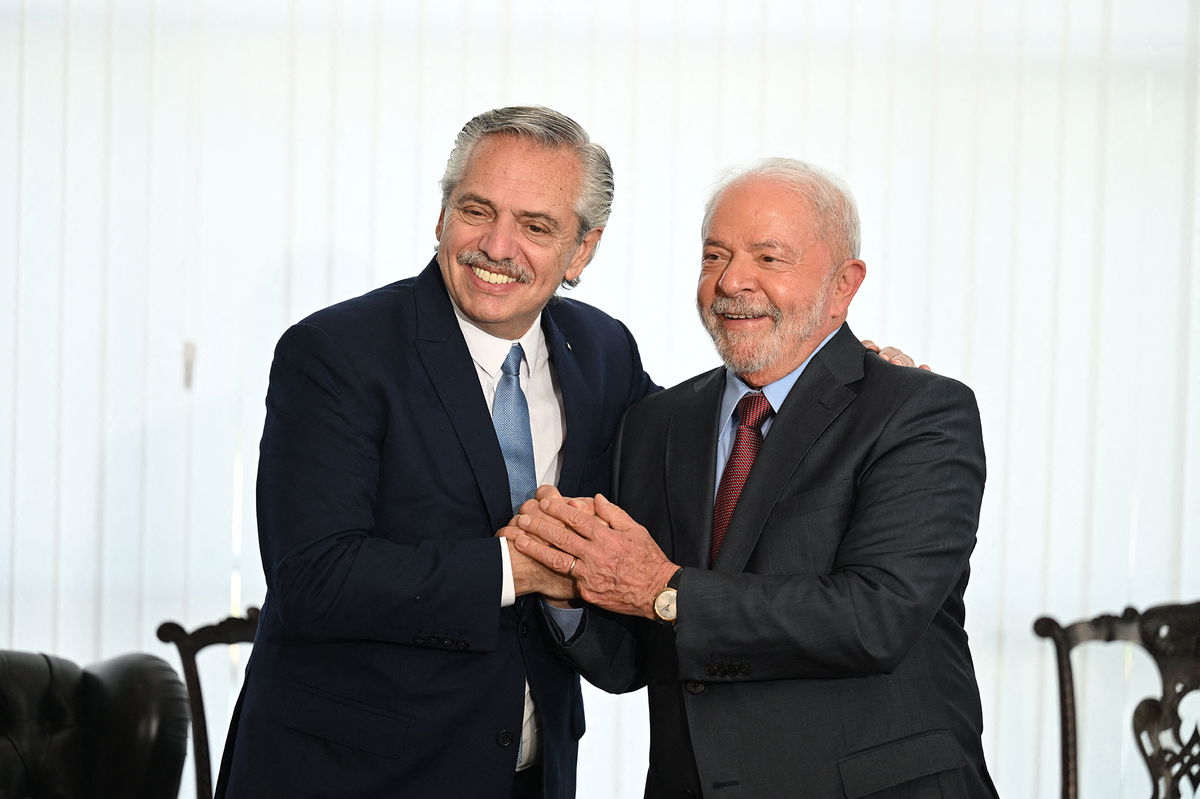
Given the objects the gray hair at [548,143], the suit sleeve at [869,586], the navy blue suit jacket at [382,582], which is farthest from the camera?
the gray hair at [548,143]

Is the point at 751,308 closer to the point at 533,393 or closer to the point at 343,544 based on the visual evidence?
the point at 533,393

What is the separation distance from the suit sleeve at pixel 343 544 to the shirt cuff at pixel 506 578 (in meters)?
0.01

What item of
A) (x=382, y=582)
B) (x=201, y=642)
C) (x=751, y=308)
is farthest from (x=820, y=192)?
(x=201, y=642)

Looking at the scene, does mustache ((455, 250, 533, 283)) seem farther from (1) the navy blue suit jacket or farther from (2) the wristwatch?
(2) the wristwatch

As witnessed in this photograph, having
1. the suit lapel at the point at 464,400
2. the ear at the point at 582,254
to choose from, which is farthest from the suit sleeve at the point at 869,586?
the ear at the point at 582,254

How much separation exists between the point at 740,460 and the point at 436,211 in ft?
7.34

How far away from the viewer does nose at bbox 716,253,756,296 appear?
80.7 inches

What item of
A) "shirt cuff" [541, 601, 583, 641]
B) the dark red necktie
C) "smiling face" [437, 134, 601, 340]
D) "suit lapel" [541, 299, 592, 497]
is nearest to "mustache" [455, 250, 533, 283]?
"smiling face" [437, 134, 601, 340]

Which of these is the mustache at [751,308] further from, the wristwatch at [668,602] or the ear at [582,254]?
the wristwatch at [668,602]

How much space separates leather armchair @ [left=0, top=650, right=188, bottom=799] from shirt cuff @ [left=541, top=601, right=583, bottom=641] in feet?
3.19

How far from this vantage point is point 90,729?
2.58m

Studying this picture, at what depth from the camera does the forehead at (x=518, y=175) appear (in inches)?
82.4

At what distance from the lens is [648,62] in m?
3.98

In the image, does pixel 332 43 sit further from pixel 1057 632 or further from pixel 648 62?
pixel 1057 632
